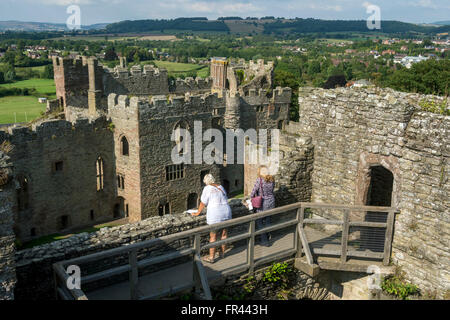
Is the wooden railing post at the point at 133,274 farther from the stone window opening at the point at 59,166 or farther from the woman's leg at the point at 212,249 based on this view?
the stone window opening at the point at 59,166

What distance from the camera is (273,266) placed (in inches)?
361

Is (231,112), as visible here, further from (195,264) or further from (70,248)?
(195,264)

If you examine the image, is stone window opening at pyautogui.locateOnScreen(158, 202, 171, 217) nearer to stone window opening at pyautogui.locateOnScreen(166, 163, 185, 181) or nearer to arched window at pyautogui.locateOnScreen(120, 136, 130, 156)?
stone window opening at pyautogui.locateOnScreen(166, 163, 185, 181)

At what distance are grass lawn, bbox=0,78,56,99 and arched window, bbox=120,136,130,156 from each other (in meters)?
59.8

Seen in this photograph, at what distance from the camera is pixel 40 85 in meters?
88.9

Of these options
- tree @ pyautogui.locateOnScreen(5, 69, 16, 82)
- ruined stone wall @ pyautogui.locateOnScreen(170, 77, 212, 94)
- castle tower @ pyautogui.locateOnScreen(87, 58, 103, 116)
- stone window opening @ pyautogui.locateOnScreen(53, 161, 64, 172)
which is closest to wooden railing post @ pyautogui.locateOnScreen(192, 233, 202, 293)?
stone window opening @ pyautogui.locateOnScreen(53, 161, 64, 172)

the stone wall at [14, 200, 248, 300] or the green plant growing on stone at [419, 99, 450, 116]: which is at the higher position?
the green plant growing on stone at [419, 99, 450, 116]

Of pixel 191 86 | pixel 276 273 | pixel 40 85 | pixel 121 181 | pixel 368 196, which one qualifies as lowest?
pixel 121 181

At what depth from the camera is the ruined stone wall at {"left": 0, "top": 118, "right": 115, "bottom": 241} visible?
22.1 meters

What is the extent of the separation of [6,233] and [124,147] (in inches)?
786

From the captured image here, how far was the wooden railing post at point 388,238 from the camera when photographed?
9352 millimetres

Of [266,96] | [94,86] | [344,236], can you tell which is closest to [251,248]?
[344,236]

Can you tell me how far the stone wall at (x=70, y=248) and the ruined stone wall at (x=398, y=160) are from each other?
365 centimetres

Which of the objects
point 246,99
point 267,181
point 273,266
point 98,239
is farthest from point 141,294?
point 246,99
